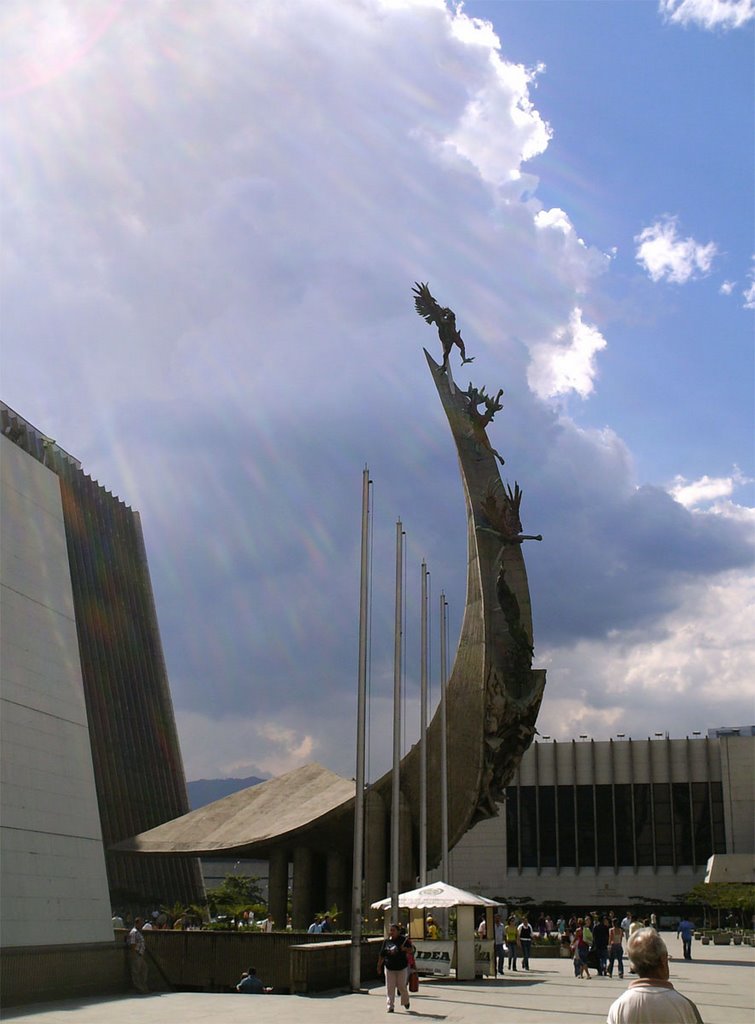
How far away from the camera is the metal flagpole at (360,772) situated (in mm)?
16406

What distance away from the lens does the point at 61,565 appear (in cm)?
1669

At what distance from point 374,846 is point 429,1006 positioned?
12.6m

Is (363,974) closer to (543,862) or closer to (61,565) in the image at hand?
(61,565)

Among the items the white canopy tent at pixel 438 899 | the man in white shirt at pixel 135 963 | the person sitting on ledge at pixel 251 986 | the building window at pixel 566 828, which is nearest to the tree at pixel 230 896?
the building window at pixel 566 828

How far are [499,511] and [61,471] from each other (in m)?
33.8

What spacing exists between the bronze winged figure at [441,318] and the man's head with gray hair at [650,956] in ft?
85.1

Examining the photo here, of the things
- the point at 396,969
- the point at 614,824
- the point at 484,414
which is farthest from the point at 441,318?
the point at 614,824

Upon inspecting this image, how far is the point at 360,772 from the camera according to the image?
17719 millimetres

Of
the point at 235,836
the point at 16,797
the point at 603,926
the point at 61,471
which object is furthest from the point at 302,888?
the point at 61,471

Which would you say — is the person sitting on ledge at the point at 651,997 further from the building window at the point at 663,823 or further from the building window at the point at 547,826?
the building window at the point at 547,826

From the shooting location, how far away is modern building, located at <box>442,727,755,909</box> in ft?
198

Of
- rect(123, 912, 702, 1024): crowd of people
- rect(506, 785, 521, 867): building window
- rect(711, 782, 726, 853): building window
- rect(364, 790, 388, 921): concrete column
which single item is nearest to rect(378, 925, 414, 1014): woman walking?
rect(123, 912, 702, 1024): crowd of people

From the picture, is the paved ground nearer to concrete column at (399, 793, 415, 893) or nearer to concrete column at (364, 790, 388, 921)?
concrete column at (399, 793, 415, 893)

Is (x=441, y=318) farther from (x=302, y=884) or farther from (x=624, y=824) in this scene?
(x=624, y=824)
